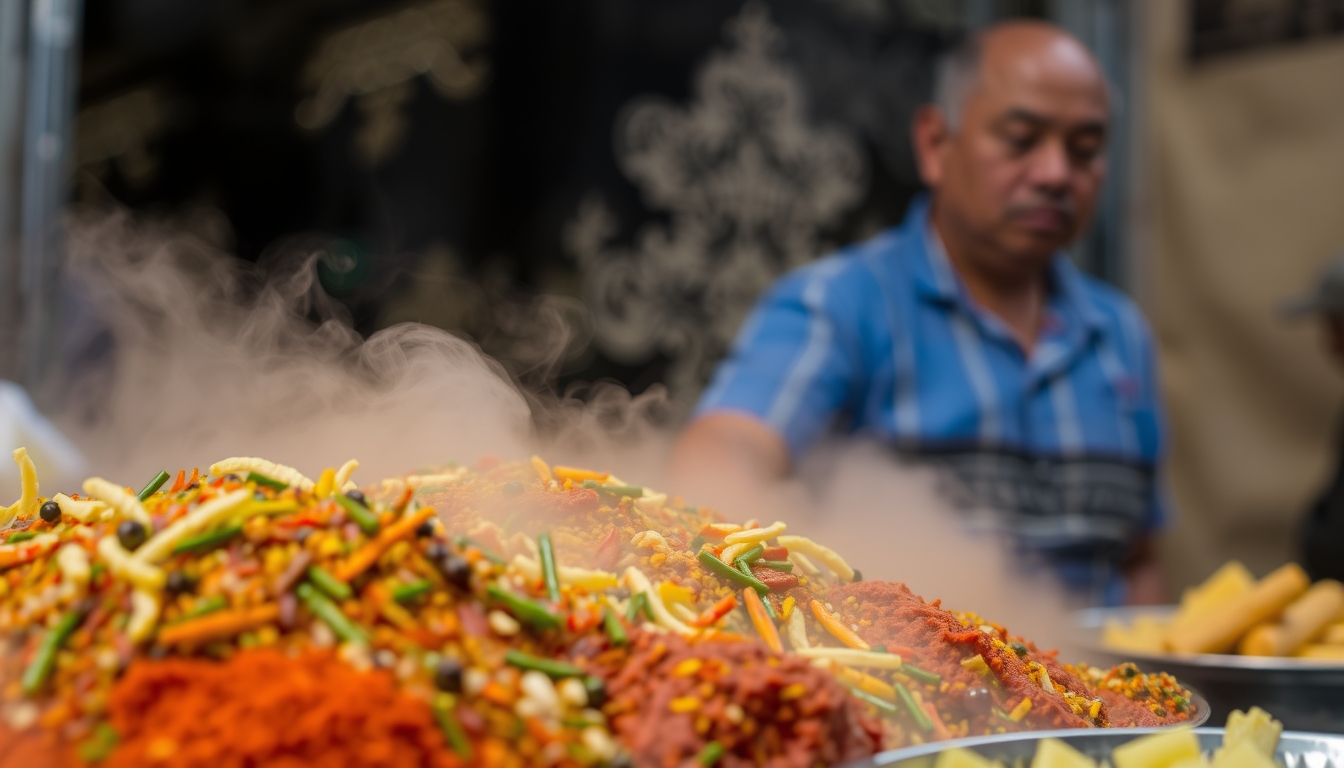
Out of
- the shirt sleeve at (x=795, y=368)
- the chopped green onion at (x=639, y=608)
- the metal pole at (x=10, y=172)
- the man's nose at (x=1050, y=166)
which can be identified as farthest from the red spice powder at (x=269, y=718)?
the man's nose at (x=1050, y=166)

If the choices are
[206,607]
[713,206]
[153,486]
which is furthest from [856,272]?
[206,607]

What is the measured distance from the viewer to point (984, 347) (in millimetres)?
2760

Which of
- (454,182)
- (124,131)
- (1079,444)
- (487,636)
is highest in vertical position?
(124,131)

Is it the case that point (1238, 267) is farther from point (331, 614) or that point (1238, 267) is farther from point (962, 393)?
point (331, 614)

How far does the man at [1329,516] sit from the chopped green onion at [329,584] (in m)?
2.53

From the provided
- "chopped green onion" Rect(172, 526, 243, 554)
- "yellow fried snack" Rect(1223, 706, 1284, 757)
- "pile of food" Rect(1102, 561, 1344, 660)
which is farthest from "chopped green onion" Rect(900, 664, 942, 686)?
"pile of food" Rect(1102, 561, 1344, 660)

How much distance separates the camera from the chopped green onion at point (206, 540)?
798mm

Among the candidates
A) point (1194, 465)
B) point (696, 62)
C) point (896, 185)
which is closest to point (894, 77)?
point (896, 185)

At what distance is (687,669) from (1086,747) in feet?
1.05

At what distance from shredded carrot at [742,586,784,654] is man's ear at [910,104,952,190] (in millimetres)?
2100

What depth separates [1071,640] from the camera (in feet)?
5.23

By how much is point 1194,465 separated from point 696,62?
8.37 feet

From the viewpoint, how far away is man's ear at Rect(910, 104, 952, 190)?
279 cm

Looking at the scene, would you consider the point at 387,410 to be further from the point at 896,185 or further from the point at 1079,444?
the point at 896,185
